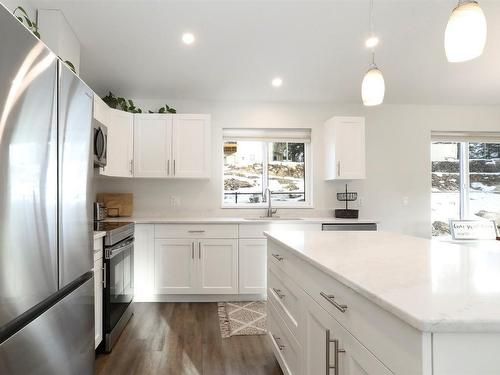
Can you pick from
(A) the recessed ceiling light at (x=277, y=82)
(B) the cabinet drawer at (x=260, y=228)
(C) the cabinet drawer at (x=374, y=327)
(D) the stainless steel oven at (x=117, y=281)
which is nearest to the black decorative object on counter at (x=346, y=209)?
(B) the cabinet drawer at (x=260, y=228)

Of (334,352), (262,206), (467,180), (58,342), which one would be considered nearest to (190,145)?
(262,206)

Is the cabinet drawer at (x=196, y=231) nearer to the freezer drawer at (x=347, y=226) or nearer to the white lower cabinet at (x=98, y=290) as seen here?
the freezer drawer at (x=347, y=226)

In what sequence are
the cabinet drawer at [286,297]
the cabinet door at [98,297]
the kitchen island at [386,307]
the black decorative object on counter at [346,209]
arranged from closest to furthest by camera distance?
1. the kitchen island at [386,307]
2. the cabinet drawer at [286,297]
3. the cabinet door at [98,297]
4. the black decorative object on counter at [346,209]

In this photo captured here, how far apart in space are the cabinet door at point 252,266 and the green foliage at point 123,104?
5.94 ft

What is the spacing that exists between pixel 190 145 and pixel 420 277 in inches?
129

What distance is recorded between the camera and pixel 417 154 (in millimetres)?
4672

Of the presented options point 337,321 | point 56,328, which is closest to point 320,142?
point 337,321

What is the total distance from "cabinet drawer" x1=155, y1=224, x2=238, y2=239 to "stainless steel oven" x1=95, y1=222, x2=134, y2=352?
454mm

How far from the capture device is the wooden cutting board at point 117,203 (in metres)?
4.11

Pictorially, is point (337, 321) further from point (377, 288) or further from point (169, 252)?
point (169, 252)

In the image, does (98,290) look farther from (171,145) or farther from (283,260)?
(171,145)

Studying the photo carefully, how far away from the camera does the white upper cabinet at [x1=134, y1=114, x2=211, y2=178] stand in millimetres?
4020

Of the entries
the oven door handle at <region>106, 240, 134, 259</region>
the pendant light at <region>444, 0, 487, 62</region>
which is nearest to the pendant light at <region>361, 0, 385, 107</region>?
the pendant light at <region>444, 0, 487, 62</region>

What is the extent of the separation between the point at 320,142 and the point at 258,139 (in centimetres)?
81
